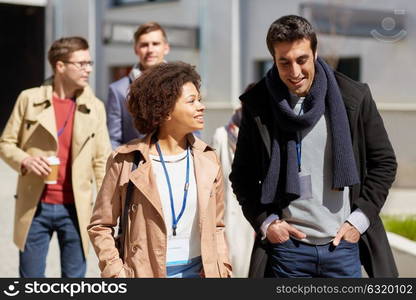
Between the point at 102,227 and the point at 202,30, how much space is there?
15837 millimetres

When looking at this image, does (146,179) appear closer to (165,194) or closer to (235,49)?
(165,194)

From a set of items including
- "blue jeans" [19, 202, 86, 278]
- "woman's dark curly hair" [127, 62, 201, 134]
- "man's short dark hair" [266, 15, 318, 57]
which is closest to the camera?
"man's short dark hair" [266, 15, 318, 57]

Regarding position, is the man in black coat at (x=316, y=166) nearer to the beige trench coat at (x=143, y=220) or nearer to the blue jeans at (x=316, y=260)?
the blue jeans at (x=316, y=260)

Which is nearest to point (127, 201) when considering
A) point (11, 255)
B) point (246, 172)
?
point (246, 172)

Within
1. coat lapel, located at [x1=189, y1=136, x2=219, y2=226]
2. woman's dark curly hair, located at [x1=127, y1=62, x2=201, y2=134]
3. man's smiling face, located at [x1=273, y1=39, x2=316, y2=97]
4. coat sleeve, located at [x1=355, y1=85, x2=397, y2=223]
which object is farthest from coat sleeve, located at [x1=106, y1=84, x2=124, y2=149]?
coat sleeve, located at [x1=355, y1=85, x2=397, y2=223]

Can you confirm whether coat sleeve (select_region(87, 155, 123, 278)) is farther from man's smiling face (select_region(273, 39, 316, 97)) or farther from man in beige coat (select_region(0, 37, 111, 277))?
man in beige coat (select_region(0, 37, 111, 277))

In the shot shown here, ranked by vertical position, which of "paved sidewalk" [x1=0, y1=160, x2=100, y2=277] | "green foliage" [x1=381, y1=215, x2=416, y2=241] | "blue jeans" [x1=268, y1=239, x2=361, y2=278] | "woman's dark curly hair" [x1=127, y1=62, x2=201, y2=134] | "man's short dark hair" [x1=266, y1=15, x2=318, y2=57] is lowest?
"paved sidewalk" [x1=0, y1=160, x2=100, y2=277]

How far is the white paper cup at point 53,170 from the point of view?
201 inches

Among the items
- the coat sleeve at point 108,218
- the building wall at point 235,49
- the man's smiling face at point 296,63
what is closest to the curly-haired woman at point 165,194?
the coat sleeve at point 108,218

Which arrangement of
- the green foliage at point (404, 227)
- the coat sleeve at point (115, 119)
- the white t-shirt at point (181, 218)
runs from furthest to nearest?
the green foliage at point (404, 227), the coat sleeve at point (115, 119), the white t-shirt at point (181, 218)

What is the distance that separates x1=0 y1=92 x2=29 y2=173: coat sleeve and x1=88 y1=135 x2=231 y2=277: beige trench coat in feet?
5.50

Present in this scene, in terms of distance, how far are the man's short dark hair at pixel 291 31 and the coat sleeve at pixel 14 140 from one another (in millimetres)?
2283

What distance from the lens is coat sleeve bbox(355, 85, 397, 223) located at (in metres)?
3.61

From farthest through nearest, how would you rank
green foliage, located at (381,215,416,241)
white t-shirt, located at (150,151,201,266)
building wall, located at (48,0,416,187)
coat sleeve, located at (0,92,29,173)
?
building wall, located at (48,0,416,187), green foliage, located at (381,215,416,241), coat sleeve, located at (0,92,29,173), white t-shirt, located at (150,151,201,266)
